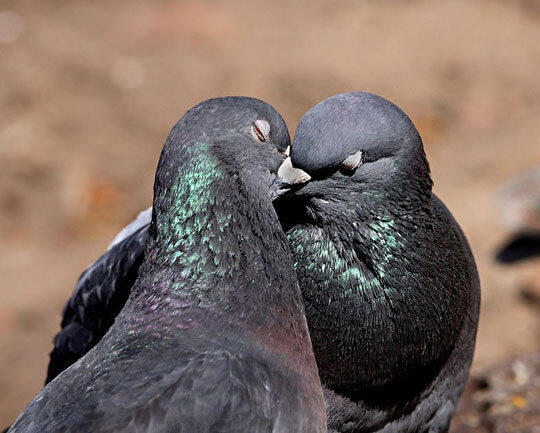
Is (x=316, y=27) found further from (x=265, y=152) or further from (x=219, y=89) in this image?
(x=265, y=152)

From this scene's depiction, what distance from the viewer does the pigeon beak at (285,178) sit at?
3.86 m

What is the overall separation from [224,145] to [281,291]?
618mm

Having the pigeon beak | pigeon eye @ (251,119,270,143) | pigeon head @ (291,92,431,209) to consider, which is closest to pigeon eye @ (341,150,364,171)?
pigeon head @ (291,92,431,209)

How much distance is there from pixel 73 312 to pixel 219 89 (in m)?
6.35

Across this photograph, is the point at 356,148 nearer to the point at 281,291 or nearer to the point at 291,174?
the point at 291,174

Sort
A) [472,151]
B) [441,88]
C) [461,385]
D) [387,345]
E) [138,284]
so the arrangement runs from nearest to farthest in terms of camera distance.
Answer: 1. [138,284]
2. [387,345]
3. [461,385]
4. [472,151]
5. [441,88]

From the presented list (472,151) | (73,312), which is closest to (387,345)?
(73,312)

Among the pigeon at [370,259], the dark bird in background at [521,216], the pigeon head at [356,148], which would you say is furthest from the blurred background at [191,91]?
the pigeon head at [356,148]

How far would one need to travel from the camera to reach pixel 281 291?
3740mm

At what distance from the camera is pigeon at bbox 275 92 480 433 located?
390 cm

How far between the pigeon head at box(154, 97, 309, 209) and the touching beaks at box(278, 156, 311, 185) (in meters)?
0.02

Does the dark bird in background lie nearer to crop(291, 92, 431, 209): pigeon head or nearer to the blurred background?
the blurred background

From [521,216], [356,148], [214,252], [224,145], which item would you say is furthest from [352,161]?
[521,216]

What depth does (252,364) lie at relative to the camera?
3.48 meters
